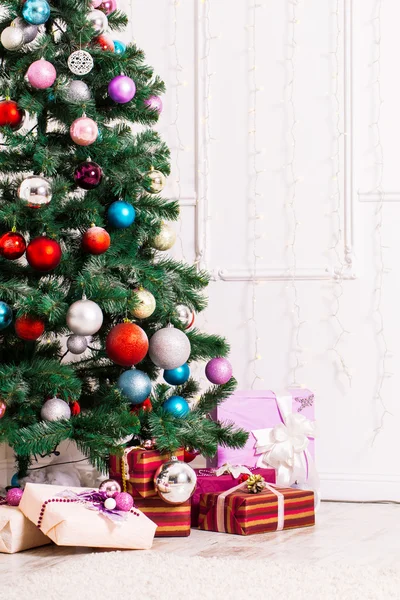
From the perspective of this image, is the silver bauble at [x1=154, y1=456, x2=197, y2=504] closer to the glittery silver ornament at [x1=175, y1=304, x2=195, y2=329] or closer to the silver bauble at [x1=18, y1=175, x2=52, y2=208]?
the glittery silver ornament at [x1=175, y1=304, x2=195, y2=329]

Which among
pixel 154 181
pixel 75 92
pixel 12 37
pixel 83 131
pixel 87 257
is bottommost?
pixel 87 257

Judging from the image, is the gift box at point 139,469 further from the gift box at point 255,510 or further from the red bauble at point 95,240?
the red bauble at point 95,240

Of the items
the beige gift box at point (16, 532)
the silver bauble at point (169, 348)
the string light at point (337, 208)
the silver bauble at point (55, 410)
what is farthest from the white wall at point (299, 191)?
the beige gift box at point (16, 532)

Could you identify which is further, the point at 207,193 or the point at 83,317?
the point at 207,193

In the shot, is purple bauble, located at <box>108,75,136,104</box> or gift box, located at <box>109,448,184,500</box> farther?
purple bauble, located at <box>108,75,136,104</box>

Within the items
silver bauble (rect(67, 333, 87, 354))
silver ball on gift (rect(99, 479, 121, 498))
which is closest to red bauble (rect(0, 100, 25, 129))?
silver bauble (rect(67, 333, 87, 354))

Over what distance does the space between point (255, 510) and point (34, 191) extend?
1.05m

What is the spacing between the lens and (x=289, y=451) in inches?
109

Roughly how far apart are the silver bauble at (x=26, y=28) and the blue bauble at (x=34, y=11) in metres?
0.03

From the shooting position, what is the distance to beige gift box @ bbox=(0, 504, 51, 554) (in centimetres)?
220

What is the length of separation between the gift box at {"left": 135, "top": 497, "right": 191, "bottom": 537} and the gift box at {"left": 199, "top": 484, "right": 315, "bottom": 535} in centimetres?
10

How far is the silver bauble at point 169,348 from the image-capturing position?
2.48 meters

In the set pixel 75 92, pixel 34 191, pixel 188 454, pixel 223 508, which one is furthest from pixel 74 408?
pixel 75 92

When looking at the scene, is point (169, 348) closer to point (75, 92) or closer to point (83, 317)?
point (83, 317)
